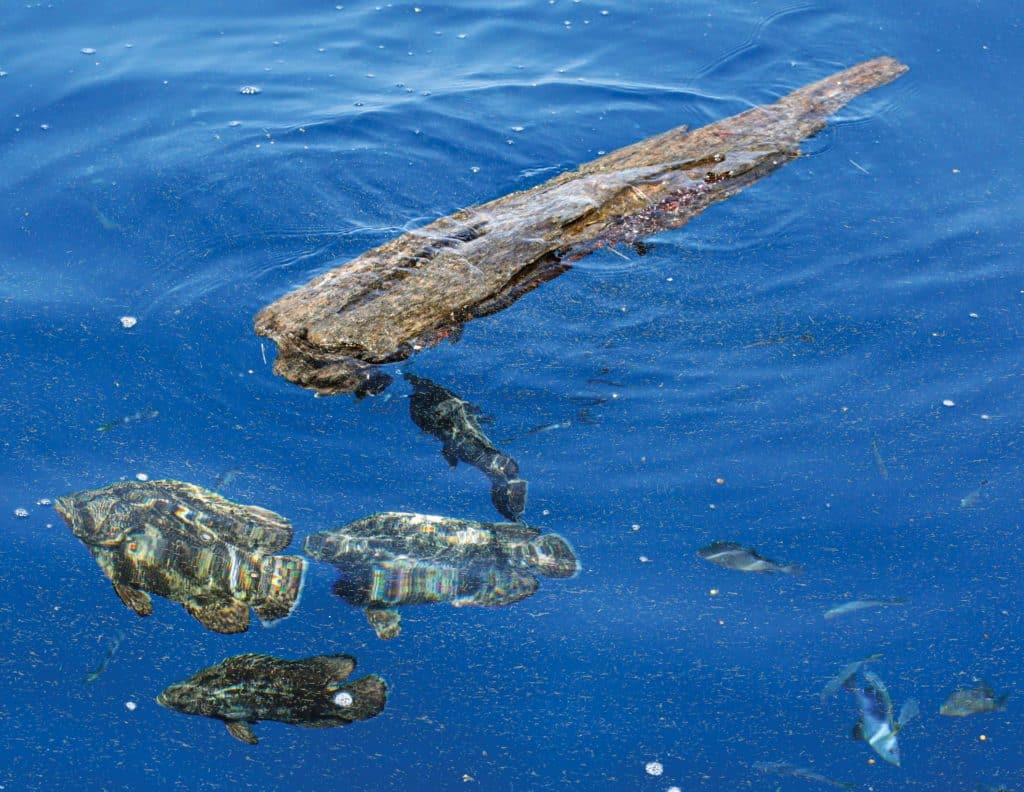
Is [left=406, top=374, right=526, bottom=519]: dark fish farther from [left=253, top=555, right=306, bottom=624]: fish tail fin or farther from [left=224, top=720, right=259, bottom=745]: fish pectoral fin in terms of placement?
[left=224, top=720, right=259, bottom=745]: fish pectoral fin

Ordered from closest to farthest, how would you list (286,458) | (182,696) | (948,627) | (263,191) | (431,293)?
(182,696) < (948,627) < (286,458) < (431,293) < (263,191)

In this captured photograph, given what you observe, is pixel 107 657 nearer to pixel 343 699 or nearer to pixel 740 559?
pixel 343 699

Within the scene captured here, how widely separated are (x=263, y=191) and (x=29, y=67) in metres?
2.35

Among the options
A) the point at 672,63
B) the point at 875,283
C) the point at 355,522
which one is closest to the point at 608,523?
the point at 355,522

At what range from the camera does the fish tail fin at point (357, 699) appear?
2.78 metres

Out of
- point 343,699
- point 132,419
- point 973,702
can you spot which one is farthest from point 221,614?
point 973,702

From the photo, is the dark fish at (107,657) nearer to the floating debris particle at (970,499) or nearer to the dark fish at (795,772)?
the dark fish at (795,772)

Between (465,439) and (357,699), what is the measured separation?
107 centimetres

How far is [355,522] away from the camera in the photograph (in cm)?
326

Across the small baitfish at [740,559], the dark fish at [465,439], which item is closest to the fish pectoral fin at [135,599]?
the dark fish at [465,439]

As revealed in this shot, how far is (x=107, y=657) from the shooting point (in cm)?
291

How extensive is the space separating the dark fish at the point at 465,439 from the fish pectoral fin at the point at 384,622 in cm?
53

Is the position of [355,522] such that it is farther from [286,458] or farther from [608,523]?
[608,523]

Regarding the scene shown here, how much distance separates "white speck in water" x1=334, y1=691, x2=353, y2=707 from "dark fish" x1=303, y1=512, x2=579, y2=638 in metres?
0.22
